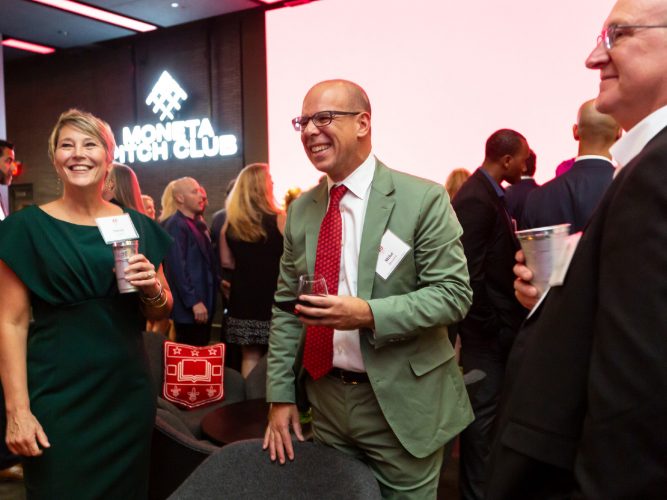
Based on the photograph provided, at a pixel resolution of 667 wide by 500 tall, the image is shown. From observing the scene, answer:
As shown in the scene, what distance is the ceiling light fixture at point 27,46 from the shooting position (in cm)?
852

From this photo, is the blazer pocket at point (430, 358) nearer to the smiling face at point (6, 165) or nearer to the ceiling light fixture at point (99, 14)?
the smiling face at point (6, 165)

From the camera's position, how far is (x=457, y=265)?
1716mm

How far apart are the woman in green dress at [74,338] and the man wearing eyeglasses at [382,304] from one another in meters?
0.59

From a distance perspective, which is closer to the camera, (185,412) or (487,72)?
(185,412)

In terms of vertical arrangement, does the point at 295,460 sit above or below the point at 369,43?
below

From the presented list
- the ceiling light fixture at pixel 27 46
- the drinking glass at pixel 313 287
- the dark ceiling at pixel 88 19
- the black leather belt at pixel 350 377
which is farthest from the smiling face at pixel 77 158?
the ceiling light fixture at pixel 27 46

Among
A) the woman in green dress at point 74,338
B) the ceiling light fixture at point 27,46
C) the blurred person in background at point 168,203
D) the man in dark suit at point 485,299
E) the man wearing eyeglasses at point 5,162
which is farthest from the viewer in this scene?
the ceiling light fixture at point 27,46

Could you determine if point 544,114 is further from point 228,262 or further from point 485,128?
point 228,262

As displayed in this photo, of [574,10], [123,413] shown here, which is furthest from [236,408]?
[574,10]

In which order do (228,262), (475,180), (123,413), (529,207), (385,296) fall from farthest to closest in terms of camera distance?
(228,262), (475,180), (529,207), (123,413), (385,296)

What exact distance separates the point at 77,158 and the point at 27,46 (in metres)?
8.12

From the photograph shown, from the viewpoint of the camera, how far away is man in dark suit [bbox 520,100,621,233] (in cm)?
269

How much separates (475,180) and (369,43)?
13.8 feet

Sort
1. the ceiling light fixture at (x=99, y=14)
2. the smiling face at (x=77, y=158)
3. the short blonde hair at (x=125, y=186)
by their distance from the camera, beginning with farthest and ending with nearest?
the ceiling light fixture at (x=99, y=14)
the short blonde hair at (x=125, y=186)
the smiling face at (x=77, y=158)
